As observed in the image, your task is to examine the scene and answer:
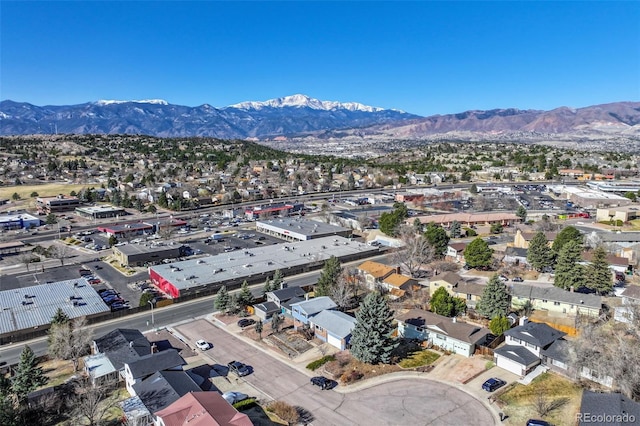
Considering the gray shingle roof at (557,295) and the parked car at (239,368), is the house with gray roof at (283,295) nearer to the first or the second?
the parked car at (239,368)

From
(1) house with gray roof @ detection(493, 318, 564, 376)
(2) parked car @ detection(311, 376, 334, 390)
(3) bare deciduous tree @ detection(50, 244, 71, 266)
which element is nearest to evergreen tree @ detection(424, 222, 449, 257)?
(1) house with gray roof @ detection(493, 318, 564, 376)

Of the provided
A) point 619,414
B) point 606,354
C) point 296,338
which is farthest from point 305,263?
point 619,414

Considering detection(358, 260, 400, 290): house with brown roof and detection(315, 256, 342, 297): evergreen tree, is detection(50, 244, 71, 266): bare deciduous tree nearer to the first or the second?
detection(315, 256, 342, 297): evergreen tree

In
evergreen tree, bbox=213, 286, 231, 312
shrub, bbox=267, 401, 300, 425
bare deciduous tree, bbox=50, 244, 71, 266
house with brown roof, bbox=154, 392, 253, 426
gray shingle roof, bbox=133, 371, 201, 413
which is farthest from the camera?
bare deciduous tree, bbox=50, 244, 71, 266

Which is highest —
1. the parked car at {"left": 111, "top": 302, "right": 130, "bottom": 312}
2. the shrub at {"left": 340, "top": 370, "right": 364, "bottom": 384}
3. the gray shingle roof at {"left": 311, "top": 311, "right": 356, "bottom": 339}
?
the gray shingle roof at {"left": 311, "top": 311, "right": 356, "bottom": 339}

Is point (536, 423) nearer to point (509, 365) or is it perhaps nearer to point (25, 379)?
point (509, 365)

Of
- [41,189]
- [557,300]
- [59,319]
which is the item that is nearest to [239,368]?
[59,319]

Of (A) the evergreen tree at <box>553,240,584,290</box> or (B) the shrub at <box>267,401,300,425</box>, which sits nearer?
(B) the shrub at <box>267,401,300,425</box>

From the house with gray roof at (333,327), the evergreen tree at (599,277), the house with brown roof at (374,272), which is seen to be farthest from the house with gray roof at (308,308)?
the evergreen tree at (599,277)
